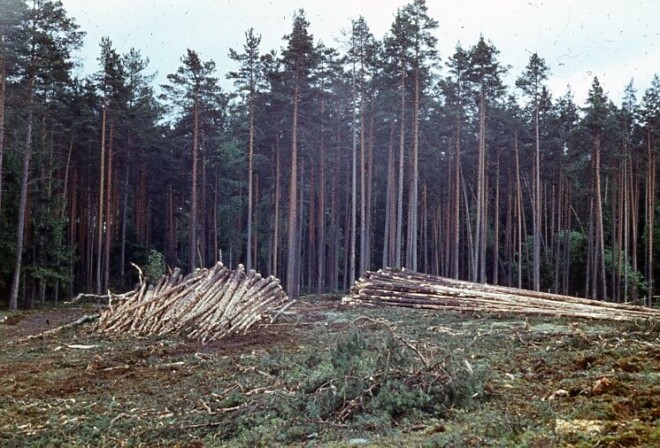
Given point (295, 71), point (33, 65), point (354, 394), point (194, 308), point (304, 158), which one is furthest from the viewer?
point (304, 158)

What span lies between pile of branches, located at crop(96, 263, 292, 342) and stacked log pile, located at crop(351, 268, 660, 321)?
407 centimetres

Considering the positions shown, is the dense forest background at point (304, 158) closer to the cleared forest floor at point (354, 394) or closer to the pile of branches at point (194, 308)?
the pile of branches at point (194, 308)

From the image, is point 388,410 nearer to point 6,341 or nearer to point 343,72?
point 6,341

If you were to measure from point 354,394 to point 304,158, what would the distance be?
3341 centimetres

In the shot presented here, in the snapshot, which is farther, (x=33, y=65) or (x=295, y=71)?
(x=295, y=71)

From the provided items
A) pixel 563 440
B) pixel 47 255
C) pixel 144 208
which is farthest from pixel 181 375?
pixel 144 208

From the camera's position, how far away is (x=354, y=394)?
Result: 5.25 metres

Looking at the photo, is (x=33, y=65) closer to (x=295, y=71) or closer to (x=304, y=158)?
(x=295, y=71)

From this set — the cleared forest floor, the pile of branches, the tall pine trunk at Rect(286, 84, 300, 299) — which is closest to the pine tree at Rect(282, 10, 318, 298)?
the tall pine trunk at Rect(286, 84, 300, 299)

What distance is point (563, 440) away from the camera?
10.4 feet

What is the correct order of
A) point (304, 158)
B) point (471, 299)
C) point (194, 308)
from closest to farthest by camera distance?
point (194, 308), point (471, 299), point (304, 158)

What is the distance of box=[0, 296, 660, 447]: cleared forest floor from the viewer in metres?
3.88

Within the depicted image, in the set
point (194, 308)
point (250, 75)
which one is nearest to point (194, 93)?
point (250, 75)

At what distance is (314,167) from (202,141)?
8.15 meters
